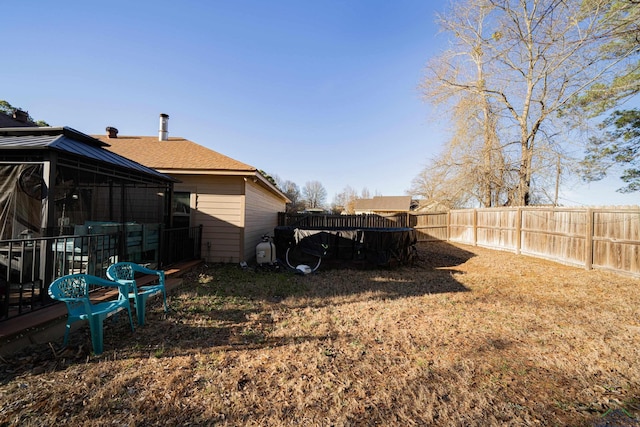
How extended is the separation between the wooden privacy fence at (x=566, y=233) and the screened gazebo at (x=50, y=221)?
10.9 meters

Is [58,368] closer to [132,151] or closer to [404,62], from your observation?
[132,151]

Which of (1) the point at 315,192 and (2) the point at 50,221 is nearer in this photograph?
(2) the point at 50,221

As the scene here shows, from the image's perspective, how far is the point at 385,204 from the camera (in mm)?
36094

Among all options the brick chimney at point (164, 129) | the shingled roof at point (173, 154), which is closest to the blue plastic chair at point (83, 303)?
the shingled roof at point (173, 154)

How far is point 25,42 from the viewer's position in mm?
6133

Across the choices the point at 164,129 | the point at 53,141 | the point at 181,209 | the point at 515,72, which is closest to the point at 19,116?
the point at 164,129

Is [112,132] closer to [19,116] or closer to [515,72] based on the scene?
[19,116]

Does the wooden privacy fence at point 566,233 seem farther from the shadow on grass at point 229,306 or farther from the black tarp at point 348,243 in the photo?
the black tarp at point 348,243

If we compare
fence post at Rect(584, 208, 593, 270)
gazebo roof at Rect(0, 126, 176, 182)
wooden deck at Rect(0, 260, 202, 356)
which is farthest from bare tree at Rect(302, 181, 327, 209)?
wooden deck at Rect(0, 260, 202, 356)

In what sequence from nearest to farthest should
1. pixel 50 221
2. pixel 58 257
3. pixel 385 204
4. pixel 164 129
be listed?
pixel 50 221 → pixel 58 257 → pixel 164 129 → pixel 385 204

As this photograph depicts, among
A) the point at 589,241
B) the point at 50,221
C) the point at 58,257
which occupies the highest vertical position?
the point at 50,221

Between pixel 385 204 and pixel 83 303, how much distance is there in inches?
1394

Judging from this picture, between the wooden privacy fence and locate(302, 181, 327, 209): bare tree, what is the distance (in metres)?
48.0

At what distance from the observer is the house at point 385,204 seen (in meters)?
34.7
